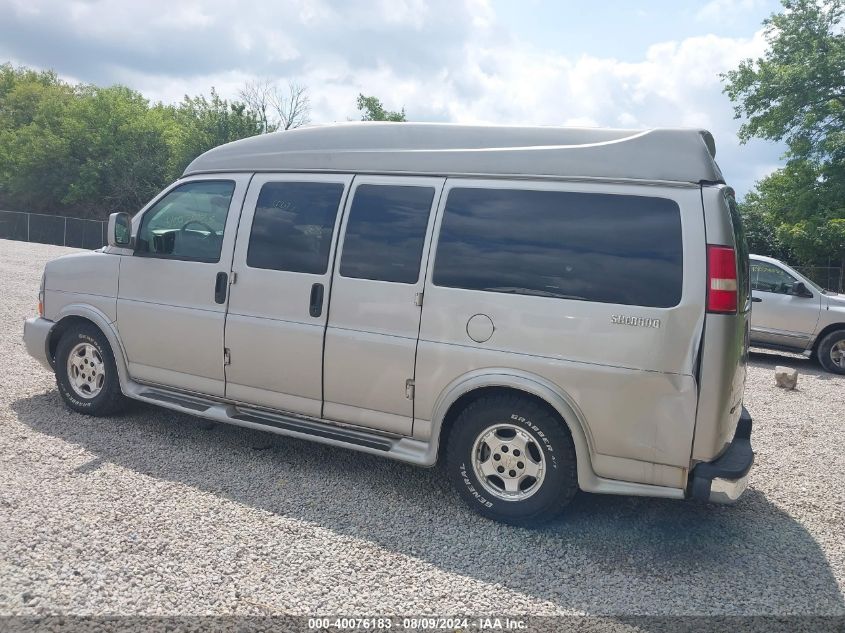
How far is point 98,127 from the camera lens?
143 ft

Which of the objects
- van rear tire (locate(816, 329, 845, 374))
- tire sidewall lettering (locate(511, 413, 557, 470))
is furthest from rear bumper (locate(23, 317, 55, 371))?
van rear tire (locate(816, 329, 845, 374))

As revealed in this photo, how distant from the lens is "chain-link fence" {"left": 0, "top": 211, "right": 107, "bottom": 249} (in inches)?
1432

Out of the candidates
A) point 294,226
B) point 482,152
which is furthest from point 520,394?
point 294,226

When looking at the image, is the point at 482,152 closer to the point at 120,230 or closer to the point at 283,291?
the point at 283,291

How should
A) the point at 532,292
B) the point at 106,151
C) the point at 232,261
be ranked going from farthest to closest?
1. the point at 106,151
2. the point at 232,261
3. the point at 532,292

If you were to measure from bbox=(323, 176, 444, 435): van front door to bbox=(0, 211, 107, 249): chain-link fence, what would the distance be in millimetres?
34936

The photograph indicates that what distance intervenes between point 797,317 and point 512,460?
28.9ft

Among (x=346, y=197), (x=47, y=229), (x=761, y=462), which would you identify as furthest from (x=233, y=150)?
(x=47, y=229)

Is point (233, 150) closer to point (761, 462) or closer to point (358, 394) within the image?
point (358, 394)

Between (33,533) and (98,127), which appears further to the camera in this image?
(98,127)

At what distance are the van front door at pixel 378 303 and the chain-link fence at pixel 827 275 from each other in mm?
23892

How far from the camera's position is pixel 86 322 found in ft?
19.2

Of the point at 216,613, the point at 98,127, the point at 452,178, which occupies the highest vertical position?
the point at 98,127

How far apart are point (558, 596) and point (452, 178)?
2613 mm
